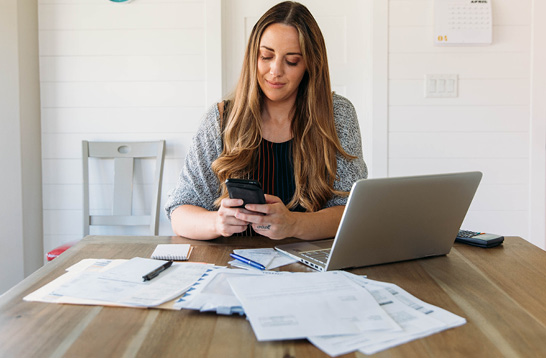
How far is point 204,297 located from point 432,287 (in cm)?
42

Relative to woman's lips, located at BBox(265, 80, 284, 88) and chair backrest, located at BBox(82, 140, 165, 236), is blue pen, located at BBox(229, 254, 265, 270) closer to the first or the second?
woman's lips, located at BBox(265, 80, 284, 88)

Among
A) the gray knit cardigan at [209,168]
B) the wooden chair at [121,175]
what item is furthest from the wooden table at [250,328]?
the wooden chair at [121,175]

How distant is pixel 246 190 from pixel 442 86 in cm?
180

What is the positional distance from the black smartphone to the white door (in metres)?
1.61

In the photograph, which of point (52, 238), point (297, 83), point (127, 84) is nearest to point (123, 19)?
point (127, 84)

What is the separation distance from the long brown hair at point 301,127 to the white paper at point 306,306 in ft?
2.17

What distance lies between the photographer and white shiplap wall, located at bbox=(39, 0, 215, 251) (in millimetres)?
2592

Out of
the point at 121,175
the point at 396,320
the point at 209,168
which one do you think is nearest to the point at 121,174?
the point at 121,175

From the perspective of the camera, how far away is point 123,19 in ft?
8.52

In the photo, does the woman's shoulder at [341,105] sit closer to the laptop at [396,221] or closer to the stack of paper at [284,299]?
the laptop at [396,221]

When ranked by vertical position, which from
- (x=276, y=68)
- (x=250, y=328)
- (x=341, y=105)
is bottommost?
(x=250, y=328)

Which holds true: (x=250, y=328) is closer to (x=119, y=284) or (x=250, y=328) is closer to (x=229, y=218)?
(x=119, y=284)

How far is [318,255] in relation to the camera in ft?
3.63

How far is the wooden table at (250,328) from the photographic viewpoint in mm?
672
